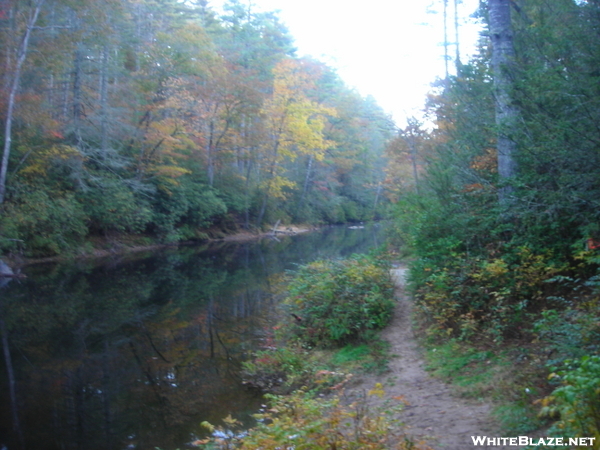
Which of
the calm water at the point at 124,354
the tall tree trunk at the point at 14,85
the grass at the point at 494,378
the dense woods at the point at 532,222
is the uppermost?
the tall tree trunk at the point at 14,85

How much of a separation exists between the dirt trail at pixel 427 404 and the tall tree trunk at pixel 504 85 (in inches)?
118

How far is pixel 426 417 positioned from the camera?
524 centimetres

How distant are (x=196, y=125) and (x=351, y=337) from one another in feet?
91.2

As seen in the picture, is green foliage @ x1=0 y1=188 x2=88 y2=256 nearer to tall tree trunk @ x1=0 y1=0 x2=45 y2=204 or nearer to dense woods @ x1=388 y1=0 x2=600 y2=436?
tall tree trunk @ x1=0 y1=0 x2=45 y2=204

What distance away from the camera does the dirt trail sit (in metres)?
4.61

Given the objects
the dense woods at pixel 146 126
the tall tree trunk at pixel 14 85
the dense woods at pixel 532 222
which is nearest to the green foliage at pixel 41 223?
the dense woods at pixel 146 126

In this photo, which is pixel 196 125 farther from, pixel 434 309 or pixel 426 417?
pixel 426 417

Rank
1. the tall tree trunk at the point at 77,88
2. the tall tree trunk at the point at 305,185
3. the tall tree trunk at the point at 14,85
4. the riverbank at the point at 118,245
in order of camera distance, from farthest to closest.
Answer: the tall tree trunk at the point at 305,185 → the tall tree trunk at the point at 77,88 → the riverbank at the point at 118,245 → the tall tree trunk at the point at 14,85

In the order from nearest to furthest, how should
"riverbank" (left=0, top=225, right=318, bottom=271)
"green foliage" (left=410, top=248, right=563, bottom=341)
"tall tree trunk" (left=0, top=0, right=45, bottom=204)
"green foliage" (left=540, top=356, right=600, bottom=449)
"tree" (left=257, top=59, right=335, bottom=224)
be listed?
"green foliage" (left=540, top=356, right=600, bottom=449)
"green foliage" (left=410, top=248, right=563, bottom=341)
"tall tree trunk" (left=0, top=0, right=45, bottom=204)
"riverbank" (left=0, top=225, right=318, bottom=271)
"tree" (left=257, top=59, right=335, bottom=224)

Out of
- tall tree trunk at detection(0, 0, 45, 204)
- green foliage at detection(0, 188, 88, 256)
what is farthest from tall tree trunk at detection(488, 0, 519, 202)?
tall tree trunk at detection(0, 0, 45, 204)

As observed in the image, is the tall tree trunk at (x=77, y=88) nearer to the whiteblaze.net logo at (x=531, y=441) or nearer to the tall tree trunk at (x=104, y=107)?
the tall tree trunk at (x=104, y=107)

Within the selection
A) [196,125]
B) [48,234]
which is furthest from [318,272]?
[196,125]

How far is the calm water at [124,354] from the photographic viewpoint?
19.8 ft

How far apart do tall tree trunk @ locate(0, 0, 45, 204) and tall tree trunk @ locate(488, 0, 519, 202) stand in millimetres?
17112
